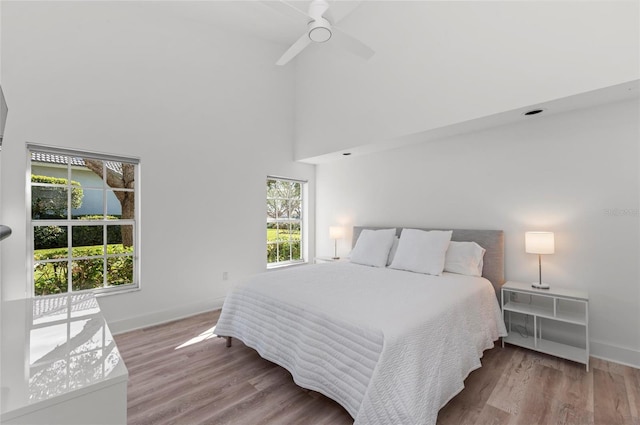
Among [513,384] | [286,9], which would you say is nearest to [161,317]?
[286,9]

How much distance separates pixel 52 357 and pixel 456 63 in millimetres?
3669

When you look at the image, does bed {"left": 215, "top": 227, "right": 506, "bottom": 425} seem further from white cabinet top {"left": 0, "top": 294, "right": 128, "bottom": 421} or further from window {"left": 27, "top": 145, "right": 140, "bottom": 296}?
window {"left": 27, "top": 145, "right": 140, "bottom": 296}

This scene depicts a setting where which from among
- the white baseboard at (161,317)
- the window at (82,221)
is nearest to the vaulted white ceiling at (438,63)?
the window at (82,221)

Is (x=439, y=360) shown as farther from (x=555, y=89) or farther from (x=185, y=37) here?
(x=185, y=37)

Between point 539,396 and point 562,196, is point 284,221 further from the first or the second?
point 539,396

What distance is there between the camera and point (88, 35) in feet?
9.76

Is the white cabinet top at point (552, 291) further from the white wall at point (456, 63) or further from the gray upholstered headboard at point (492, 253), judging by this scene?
the white wall at point (456, 63)

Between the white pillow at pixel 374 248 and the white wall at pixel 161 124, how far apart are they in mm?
1602

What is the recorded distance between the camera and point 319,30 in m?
2.13

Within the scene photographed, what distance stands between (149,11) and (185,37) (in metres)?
0.42

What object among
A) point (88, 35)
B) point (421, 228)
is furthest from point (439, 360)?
point (88, 35)

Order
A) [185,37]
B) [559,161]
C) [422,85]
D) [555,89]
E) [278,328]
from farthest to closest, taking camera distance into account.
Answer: [185,37] < [422,85] < [559,161] < [555,89] < [278,328]

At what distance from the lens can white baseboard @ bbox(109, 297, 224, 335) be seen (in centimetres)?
313

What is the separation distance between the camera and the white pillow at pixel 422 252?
3055 millimetres
